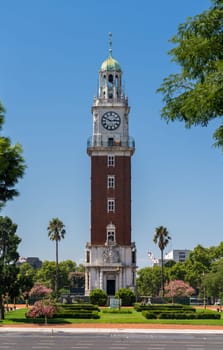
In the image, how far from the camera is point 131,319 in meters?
54.0

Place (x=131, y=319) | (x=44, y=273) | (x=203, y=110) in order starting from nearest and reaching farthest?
(x=203, y=110) < (x=131, y=319) < (x=44, y=273)

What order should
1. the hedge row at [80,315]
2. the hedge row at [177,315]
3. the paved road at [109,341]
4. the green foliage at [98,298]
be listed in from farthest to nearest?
the green foliage at [98,298], the hedge row at [177,315], the hedge row at [80,315], the paved road at [109,341]

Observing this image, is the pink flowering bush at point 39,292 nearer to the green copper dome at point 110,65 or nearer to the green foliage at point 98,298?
the green foliage at point 98,298

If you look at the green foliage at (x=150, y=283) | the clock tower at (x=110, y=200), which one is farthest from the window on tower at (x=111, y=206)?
the green foliage at (x=150, y=283)

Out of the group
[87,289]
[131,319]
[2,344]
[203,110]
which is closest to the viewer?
[203,110]

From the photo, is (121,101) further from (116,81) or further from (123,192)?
(123,192)

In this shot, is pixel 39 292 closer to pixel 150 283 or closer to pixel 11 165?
pixel 150 283

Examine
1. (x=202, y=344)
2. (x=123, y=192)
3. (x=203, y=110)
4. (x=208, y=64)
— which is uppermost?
(x=123, y=192)

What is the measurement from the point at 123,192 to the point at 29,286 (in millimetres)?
27578

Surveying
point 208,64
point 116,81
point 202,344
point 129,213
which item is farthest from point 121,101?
point 208,64

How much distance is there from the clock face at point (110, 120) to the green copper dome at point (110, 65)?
7441 millimetres

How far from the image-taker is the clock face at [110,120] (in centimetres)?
8850

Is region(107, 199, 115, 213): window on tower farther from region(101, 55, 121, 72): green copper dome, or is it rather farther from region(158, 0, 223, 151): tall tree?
region(158, 0, 223, 151): tall tree

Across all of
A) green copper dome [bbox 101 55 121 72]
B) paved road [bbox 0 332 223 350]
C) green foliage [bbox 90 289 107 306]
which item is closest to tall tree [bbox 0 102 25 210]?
paved road [bbox 0 332 223 350]
